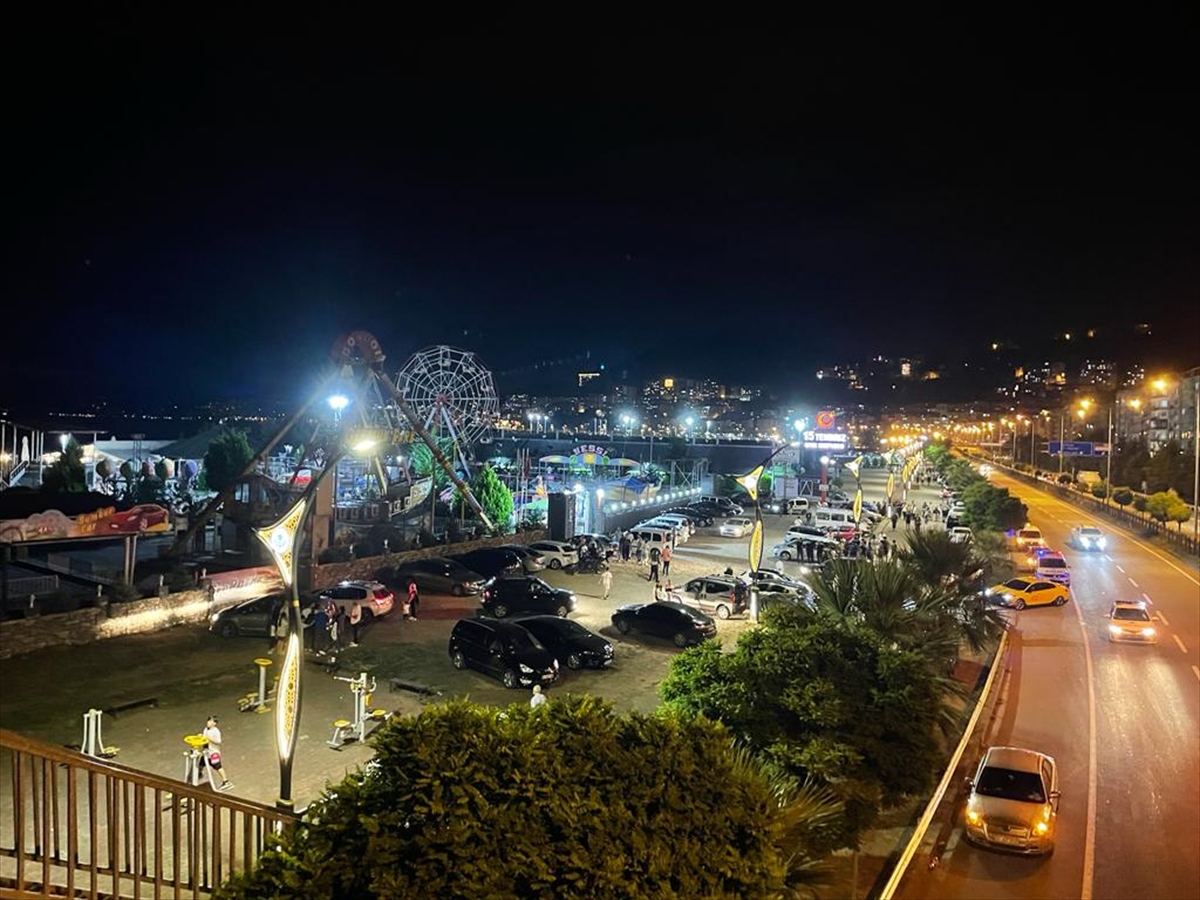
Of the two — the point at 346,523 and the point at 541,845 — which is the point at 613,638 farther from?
the point at 346,523

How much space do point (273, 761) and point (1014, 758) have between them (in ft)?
→ 37.7

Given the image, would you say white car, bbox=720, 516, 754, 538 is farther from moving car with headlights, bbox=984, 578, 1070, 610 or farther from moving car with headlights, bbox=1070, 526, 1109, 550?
moving car with headlights, bbox=984, 578, 1070, 610

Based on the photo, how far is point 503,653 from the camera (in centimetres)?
1720

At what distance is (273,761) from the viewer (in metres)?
12.5

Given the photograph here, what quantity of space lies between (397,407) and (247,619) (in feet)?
68.5

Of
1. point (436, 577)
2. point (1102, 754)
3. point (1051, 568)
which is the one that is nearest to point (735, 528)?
point (1051, 568)

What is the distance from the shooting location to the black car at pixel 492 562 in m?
28.6

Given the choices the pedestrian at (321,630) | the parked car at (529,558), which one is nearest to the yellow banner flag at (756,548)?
the parked car at (529,558)

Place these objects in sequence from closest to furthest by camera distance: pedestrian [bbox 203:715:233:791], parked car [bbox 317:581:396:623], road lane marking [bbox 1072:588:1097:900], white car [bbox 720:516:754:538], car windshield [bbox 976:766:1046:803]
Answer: road lane marking [bbox 1072:588:1097:900]
pedestrian [bbox 203:715:233:791]
car windshield [bbox 976:766:1046:803]
parked car [bbox 317:581:396:623]
white car [bbox 720:516:754:538]

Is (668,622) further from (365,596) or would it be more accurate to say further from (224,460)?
(224,460)

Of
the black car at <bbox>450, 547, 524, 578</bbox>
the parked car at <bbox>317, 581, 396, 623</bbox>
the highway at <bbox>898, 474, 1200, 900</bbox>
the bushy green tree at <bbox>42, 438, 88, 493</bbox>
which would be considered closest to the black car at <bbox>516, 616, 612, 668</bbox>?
the parked car at <bbox>317, 581, 396, 623</bbox>

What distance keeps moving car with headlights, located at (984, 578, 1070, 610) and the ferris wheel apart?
75.6ft

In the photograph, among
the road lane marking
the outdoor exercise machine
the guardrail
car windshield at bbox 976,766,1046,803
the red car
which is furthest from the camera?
the red car

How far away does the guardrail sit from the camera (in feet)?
28.0
